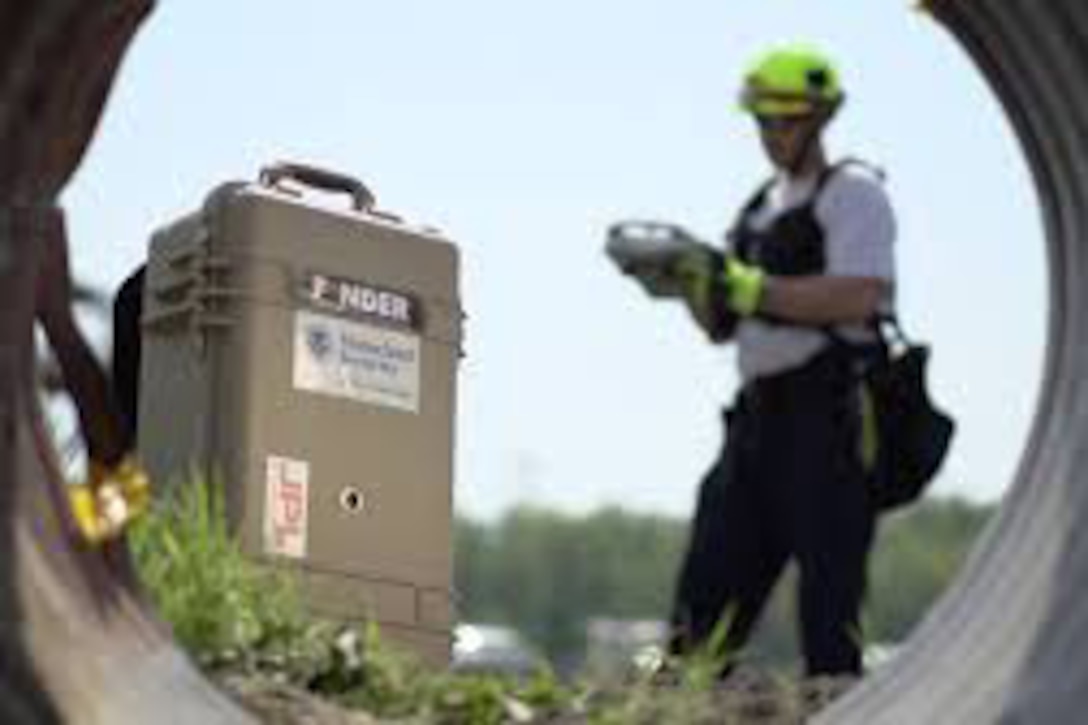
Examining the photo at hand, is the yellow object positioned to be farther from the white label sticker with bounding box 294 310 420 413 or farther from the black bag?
the black bag

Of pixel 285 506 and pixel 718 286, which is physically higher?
pixel 718 286

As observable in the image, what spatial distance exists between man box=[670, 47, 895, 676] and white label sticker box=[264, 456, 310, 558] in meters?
1.05

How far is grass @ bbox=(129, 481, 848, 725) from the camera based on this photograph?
754 cm

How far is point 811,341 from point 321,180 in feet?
5.21

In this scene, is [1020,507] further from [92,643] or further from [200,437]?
[200,437]

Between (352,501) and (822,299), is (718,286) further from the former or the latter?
(352,501)

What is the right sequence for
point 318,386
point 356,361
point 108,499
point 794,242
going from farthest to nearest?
1. point 356,361
2. point 318,386
3. point 794,242
4. point 108,499

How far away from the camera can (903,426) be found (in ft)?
26.8

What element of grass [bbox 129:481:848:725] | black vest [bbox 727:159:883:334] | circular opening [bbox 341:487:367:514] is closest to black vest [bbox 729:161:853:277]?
black vest [bbox 727:159:883:334]

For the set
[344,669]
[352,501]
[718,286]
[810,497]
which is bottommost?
[344,669]

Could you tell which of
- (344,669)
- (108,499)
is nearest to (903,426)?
(344,669)

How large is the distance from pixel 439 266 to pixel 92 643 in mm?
2444

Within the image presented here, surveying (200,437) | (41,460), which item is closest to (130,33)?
Answer: (41,460)

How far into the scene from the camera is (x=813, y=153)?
8.20m
